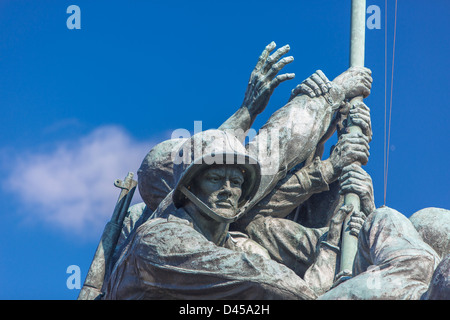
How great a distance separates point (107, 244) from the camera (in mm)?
18484

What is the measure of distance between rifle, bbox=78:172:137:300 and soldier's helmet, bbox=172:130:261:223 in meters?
1.98

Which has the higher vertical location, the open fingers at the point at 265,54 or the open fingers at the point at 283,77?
the open fingers at the point at 265,54

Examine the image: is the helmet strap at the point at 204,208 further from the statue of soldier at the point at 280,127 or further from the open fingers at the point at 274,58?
the open fingers at the point at 274,58

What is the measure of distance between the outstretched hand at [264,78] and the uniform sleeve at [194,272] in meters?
3.45

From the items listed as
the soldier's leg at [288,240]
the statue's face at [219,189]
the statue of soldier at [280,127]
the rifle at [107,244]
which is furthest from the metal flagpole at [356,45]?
the rifle at [107,244]

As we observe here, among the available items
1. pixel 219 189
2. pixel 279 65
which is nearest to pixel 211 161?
pixel 219 189

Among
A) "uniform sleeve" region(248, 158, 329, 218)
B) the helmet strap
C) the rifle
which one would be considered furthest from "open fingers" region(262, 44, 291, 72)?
the helmet strap

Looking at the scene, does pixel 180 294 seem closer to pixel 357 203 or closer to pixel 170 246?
pixel 170 246

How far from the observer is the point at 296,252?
17953mm

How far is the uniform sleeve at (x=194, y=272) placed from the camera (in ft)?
50.1

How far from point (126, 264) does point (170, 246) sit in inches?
28.2

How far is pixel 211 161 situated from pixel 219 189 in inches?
13.6

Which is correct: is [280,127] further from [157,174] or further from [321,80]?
[157,174]
